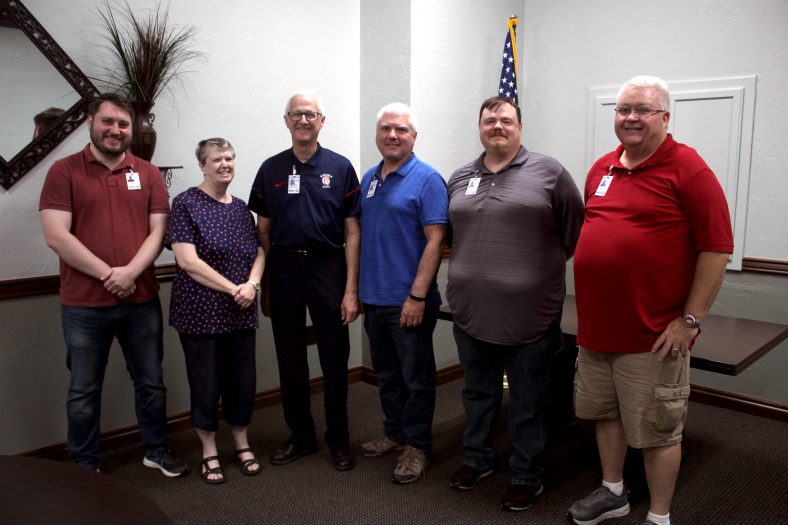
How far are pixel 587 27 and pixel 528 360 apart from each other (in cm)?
258

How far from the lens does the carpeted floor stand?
2.32 meters

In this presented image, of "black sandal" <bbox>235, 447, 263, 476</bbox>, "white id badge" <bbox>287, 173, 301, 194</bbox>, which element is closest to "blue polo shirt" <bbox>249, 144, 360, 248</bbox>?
"white id badge" <bbox>287, 173, 301, 194</bbox>

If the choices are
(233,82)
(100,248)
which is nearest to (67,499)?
(100,248)

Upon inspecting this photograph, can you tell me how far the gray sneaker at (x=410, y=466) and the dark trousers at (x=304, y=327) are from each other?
29 centimetres

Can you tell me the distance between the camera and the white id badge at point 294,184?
2.58 metres

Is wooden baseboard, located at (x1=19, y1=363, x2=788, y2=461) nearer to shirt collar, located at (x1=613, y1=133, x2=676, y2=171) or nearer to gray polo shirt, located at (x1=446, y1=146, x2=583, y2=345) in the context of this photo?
gray polo shirt, located at (x1=446, y1=146, x2=583, y2=345)

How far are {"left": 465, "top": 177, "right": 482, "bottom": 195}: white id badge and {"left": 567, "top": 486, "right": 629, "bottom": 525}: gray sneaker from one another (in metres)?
1.22

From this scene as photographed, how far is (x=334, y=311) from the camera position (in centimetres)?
266

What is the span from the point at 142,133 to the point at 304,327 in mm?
1106

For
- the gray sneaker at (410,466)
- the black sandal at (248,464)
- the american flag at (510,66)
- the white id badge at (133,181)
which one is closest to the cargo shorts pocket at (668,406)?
the gray sneaker at (410,466)

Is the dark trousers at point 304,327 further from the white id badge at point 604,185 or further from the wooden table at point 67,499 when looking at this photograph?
the wooden table at point 67,499

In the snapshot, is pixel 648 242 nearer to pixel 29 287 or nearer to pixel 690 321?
pixel 690 321

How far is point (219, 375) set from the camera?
2.66 m

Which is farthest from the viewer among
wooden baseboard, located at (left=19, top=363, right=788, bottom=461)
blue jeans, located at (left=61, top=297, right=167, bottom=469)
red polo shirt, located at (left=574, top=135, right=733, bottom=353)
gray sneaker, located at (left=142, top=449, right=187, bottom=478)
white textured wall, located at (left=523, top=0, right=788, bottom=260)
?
white textured wall, located at (left=523, top=0, right=788, bottom=260)
